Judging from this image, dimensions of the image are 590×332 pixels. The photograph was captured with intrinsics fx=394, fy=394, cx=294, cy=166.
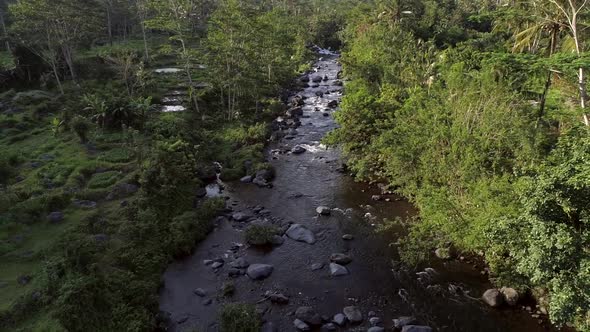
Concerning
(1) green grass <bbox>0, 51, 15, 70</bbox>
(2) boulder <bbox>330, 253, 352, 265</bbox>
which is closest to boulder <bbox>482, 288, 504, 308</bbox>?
(2) boulder <bbox>330, 253, 352, 265</bbox>

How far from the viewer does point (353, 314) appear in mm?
22188

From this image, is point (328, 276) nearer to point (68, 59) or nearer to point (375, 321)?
point (375, 321)

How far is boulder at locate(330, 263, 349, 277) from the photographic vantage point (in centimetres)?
2575

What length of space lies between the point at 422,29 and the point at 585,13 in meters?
55.0

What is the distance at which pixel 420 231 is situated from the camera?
26.5 metres

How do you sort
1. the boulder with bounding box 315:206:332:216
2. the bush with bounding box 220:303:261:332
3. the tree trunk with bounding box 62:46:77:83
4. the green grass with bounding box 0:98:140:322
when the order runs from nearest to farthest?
1. the bush with bounding box 220:303:261:332
2. the green grass with bounding box 0:98:140:322
3. the boulder with bounding box 315:206:332:216
4. the tree trunk with bounding box 62:46:77:83

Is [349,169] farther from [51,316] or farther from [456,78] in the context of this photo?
[51,316]

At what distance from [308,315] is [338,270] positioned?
4.64 m

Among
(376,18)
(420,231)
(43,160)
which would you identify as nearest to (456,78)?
(420,231)

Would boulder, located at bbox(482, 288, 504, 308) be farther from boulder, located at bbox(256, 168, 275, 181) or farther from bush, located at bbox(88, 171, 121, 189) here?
bush, located at bbox(88, 171, 121, 189)

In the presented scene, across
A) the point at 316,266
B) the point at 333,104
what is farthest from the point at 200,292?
the point at 333,104

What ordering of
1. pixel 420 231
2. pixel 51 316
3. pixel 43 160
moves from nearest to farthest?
pixel 51 316 < pixel 420 231 < pixel 43 160

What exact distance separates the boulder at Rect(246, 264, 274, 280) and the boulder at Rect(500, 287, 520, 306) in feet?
46.7

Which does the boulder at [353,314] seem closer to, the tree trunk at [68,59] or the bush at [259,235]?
the bush at [259,235]
